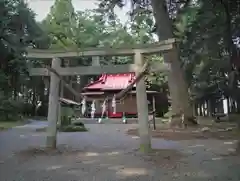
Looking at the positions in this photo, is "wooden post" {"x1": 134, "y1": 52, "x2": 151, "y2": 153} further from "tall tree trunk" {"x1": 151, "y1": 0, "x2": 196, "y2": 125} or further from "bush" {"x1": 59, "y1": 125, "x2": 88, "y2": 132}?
"tall tree trunk" {"x1": 151, "y1": 0, "x2": 196, "y2": 125}

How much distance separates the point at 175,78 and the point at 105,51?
23.8 feet

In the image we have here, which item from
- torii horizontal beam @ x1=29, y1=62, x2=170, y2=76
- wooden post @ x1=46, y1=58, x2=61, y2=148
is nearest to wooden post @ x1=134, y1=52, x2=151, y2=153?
torii horizontal beam @ x1=29, y1=62, x2=170, y2=76

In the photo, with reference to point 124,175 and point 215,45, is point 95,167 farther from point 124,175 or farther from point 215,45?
point 215,45

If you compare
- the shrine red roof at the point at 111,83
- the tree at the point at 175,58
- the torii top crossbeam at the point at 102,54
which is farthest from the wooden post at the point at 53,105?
the shrine red roof at the point at 111,83

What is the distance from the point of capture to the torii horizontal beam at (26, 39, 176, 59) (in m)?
6.85

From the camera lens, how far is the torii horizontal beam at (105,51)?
685cm

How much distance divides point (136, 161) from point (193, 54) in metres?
9.49

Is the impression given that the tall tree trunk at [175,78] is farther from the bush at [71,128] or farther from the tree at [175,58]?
the bush at [71,128]

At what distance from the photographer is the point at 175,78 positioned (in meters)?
13.9

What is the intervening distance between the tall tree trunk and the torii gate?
21.9 ft

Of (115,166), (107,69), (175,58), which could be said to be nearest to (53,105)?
(107,69)

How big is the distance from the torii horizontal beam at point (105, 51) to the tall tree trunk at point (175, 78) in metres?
6.67

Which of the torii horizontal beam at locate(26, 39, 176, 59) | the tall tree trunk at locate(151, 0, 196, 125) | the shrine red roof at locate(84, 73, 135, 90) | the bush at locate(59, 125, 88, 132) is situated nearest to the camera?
the torii horizontal beam at locate(26, 39, 176, 59)

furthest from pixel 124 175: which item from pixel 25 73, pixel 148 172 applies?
pixel 25 73
